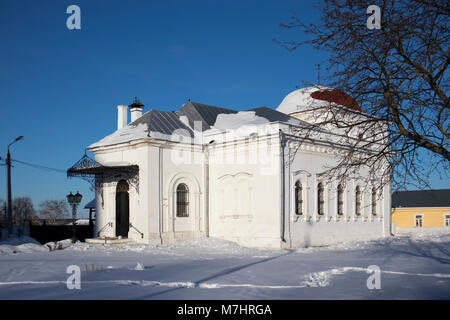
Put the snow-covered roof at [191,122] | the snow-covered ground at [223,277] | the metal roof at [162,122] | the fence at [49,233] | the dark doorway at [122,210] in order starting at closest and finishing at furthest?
1. the snow-covered ground at [223,277]
2. the dark doorway at [122,210]
3. the snow-covered roof at [191,122]
4. the metal roof at [162,122]
5. the fence at [49,233]

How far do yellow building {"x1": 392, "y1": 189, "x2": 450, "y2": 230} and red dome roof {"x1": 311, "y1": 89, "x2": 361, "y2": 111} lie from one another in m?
45.3

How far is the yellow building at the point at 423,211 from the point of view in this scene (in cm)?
5253

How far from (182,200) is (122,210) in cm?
300

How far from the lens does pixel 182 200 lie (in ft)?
74.8

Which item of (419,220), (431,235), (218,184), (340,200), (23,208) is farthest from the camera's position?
(23,208)

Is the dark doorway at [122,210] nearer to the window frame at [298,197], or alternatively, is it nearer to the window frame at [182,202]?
the window frame at [182,202]

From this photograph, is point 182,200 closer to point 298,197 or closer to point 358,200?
point 298,197

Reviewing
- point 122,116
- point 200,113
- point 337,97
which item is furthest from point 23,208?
point 337,97

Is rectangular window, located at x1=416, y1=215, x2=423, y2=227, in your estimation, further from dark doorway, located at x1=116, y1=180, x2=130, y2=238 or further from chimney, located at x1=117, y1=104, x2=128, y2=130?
dark doorway, located at x1=116, y1=180, x2=130, y2=238

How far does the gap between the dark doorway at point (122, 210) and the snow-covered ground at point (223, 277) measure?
4.55 meters

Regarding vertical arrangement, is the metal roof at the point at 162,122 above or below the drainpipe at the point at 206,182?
above

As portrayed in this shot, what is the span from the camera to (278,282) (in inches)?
410

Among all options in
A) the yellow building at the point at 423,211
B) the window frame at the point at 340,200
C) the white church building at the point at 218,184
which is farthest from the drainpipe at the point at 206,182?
the yellow building at the point at 423,211
